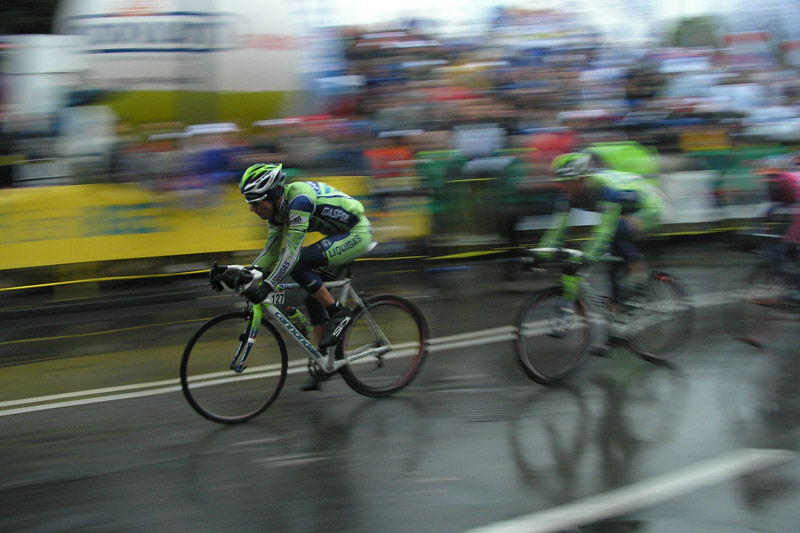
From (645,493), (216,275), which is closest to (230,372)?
(216,275)

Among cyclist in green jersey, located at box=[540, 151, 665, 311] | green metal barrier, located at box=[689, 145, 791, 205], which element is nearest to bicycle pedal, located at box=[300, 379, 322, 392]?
cyclist in green jersey, located at box=[540, 151, 665, 311]

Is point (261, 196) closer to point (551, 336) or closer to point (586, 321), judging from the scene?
point (551, 336)

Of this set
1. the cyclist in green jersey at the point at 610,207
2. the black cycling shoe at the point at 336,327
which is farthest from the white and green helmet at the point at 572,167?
the black cycling shoe at the point at 336,327

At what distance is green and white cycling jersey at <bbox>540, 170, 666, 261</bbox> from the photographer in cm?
671

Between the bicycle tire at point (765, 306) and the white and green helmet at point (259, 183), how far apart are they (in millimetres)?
4387

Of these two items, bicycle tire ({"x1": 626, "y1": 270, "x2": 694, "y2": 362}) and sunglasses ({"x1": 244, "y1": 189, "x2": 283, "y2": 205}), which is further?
bicycle tire ({"x1": 626, "y1": 270, "x2": 694, "y2": 362})

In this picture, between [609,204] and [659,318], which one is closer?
[609,204]

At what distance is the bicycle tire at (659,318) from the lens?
22.8 feet

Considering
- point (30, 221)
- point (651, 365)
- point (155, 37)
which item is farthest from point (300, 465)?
point (155, 37)

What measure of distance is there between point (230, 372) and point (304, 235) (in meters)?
1.16

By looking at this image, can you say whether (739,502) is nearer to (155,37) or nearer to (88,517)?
(88,517)

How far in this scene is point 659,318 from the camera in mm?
7074

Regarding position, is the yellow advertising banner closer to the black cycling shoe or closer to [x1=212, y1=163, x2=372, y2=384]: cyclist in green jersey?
[x1=212, y1=163, x2=372, y2=384]: cyclist in green jersey

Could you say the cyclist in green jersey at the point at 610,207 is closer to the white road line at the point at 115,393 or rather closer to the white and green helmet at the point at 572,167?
the white and green helmet at the point at 572,167
